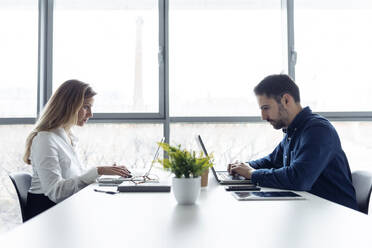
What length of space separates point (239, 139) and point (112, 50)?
1.50 m

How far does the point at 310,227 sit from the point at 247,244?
25cm

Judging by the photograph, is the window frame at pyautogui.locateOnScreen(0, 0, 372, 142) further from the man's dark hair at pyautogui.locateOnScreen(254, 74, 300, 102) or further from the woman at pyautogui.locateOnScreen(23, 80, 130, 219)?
the man's dark hair at pyautogui.locateOnScreen(254, 74, 300, 102)

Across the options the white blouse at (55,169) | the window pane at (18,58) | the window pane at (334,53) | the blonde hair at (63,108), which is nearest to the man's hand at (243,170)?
the white blouse at (55,169)

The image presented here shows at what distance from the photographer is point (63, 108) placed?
2127mm

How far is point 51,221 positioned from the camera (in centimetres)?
104

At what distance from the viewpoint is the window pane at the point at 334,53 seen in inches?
123

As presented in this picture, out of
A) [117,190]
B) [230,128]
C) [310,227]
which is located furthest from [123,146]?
[310,227]

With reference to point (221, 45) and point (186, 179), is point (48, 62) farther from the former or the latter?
point (186, 179)

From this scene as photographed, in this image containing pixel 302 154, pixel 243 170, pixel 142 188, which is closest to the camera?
pixel 142 188

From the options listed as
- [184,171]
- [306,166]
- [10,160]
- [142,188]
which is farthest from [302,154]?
[10,160]

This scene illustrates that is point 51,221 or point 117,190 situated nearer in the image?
point 51,221

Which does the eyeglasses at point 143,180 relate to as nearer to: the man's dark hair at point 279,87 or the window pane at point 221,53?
the man's dark hair at point 279,87

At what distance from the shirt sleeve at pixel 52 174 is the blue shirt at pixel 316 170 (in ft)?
3.15

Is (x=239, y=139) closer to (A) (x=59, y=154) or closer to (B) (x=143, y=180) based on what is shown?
(B) (x=143, y=180)
